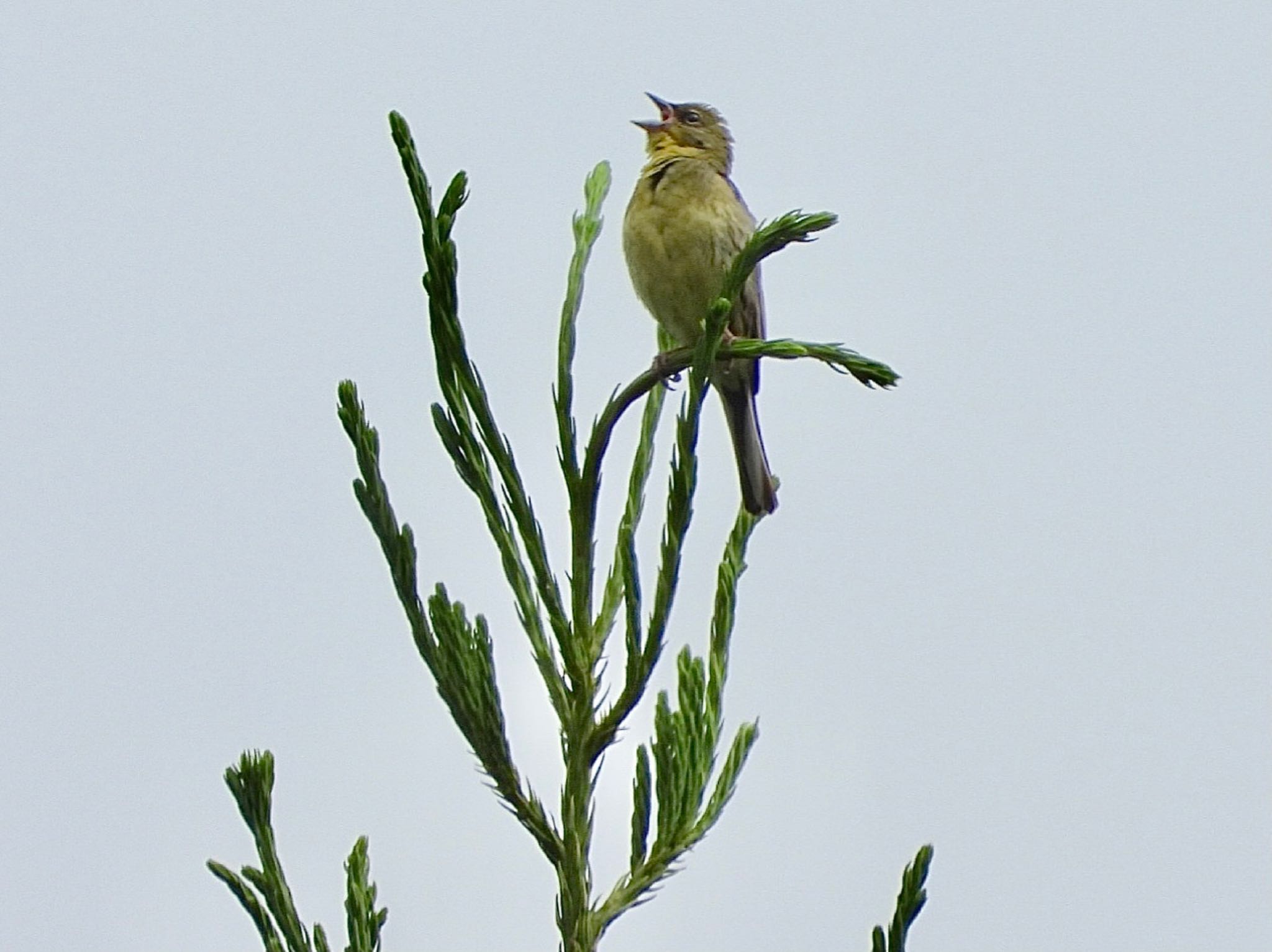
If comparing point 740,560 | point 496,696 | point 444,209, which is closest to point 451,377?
point 444,209

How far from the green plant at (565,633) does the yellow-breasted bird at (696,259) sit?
2.33 m

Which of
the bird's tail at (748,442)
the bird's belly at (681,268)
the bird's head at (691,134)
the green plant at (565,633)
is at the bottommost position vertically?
the green plant at (565,633)

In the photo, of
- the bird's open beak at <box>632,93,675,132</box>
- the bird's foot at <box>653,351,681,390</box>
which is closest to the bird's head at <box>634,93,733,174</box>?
the bird's open beak at <box>632,93,675,132</box>

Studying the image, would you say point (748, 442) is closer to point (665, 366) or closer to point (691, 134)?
point (691, 134)

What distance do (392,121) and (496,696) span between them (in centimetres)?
86

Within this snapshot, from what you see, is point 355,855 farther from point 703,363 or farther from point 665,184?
point 665,184

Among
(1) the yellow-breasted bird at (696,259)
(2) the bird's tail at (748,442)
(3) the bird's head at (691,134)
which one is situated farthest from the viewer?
(3) the bird's head at (691,134)

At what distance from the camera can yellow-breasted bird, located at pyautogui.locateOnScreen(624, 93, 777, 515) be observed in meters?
4.97

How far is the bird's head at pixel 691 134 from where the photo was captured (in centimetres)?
580

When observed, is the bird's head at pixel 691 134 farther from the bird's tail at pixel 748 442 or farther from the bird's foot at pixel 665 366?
the bird's foot at pixel 665 366

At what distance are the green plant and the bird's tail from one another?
2270 millimetres

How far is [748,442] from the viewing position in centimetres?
514

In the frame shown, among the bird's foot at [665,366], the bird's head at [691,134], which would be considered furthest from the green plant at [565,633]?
the bird's head at [691,134]

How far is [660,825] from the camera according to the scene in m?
2.19
